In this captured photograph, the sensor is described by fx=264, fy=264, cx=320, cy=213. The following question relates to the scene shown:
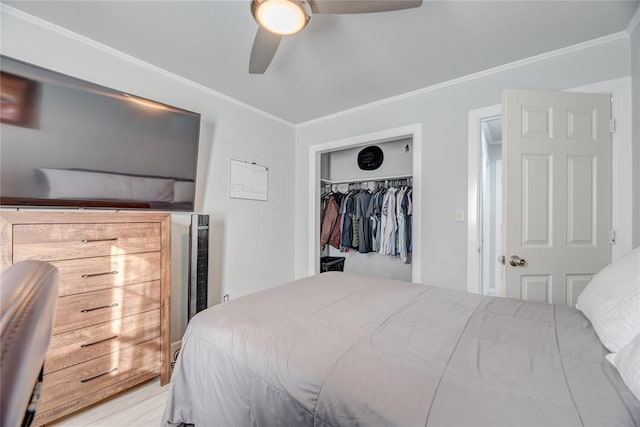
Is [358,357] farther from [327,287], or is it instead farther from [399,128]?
[399,128]

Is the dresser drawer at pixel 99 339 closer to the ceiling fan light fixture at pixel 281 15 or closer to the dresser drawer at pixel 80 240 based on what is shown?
the dresser drawer at pixel 80 240

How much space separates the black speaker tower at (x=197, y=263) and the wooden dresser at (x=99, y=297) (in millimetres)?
238

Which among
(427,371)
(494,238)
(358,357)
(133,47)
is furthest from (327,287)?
(494,238)

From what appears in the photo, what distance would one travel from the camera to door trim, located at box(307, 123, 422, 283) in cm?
247

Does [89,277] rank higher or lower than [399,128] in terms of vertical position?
lower

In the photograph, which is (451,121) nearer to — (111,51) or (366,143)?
(366,143)

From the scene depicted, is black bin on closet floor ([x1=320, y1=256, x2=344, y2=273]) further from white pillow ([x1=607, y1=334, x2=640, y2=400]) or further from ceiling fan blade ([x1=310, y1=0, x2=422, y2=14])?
white pillow ([x1=607, y1=334, x2=640, y2=400])

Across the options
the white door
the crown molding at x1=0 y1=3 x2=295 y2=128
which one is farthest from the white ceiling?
the white door

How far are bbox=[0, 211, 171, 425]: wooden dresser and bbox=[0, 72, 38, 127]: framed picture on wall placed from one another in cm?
53

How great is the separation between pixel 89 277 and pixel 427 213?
2.50 metres

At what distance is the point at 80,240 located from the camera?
1.46 metres

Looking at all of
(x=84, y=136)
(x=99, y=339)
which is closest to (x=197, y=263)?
(x=99, y=339)

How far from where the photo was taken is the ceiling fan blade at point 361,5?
122 centimetres

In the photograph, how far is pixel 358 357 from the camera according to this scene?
0.81 meters
